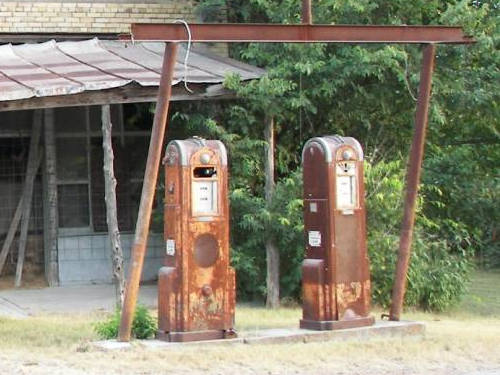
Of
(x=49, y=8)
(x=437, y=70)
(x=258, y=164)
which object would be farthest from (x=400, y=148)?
(x=49, y=8)

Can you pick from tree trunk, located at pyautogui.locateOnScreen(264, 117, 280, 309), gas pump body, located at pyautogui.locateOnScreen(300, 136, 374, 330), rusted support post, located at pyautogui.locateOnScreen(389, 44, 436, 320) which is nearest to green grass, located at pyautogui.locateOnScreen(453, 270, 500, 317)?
tree trunk, located at pyautogui.locateOnScreen(264, 117, 280, 309)

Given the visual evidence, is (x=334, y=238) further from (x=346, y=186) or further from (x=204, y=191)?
(x=204, y=191)

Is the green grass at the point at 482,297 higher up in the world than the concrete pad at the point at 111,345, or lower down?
lower down

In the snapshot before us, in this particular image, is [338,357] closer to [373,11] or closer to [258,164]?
[258,164]

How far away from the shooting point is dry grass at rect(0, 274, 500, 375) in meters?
8.14

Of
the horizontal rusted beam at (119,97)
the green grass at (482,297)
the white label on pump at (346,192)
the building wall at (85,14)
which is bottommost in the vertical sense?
the green grass at (482,297)

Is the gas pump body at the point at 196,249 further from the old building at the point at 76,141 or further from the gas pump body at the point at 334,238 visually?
the old building at the point at 76,141

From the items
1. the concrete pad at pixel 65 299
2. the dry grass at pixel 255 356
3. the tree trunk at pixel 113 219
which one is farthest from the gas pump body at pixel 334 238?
the concrete pad at pixel 65 299

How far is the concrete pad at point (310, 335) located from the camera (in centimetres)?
888

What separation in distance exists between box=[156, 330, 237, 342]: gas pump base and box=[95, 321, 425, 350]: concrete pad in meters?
0.04

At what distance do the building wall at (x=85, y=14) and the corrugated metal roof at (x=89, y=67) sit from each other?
0.38 meters

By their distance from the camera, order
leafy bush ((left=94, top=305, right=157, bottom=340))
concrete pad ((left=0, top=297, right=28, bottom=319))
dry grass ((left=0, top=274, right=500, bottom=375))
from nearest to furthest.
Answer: dry grass ((left=0, top=274, right=500, bottom=375)) → leafy bush ((left=94, top=305, right=157, bottom=340)) → concrete pad ((left=0, top=297, right=28, bottom=319))

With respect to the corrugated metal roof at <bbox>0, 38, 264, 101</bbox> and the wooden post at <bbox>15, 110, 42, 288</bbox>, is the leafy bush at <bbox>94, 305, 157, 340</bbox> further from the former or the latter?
the wooden post at <bbox>15, 110, 42, 288</bbox>

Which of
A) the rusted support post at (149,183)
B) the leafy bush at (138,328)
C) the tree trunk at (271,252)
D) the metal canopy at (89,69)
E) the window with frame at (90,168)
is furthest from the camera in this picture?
the window with frame at (90,168)
